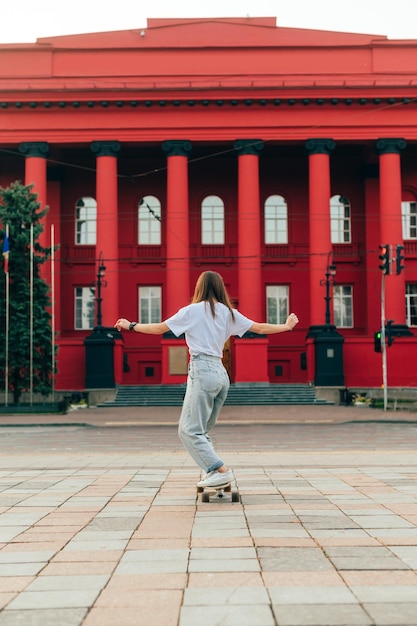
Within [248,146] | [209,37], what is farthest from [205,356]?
[209,37]

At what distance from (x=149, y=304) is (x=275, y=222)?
7.46 m

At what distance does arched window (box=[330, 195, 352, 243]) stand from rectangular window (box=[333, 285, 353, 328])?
247 centimetres

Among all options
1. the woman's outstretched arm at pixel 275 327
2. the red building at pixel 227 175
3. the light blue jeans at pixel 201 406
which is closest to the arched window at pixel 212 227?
the red building at pixel 227 175

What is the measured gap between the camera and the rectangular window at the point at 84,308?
140 feet

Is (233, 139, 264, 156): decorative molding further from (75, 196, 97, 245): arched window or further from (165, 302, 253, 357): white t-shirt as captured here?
(165, 302, 253, 357): white t-shirt

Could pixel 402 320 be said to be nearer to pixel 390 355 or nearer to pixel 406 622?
pixel 390 355

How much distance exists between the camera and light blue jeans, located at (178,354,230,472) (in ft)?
24.5

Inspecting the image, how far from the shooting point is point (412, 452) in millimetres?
14250

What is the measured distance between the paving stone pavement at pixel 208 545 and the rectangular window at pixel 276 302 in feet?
99.8

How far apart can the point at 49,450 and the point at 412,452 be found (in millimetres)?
6775

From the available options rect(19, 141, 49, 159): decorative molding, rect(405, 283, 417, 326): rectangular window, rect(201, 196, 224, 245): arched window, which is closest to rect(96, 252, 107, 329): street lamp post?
rect(19, 141, 49, 159): decorative molding

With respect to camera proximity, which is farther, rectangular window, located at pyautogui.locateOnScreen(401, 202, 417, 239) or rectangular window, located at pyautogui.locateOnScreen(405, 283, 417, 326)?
rectangular window, located at pyautogui.locateOnScreen(401, 202, 417, 239)

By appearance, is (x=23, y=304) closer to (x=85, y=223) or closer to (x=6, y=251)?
(x=6, y=251)

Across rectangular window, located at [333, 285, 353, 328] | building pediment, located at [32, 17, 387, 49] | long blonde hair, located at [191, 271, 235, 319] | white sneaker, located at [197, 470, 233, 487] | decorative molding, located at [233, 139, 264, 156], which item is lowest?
white sneaker, located at [197, 470, 233, 487]
